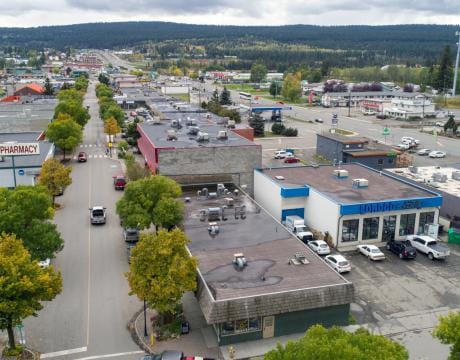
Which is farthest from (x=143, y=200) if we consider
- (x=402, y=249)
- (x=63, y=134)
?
(x=63, y=134)

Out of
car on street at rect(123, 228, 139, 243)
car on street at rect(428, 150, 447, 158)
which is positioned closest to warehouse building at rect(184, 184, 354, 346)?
car on street at rect(123, 228, 139, 243)

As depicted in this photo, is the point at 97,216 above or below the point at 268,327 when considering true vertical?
below

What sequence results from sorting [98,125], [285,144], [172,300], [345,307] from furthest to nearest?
[98,125] → [285,144] → [345,307] → [172,300]

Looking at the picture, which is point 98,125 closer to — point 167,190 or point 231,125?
point 231,125

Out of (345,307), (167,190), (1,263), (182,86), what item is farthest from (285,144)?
(182,86)

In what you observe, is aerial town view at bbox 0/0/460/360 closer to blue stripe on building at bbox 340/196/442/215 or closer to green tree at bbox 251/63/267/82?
blue stripe on building at bbox 340/196/442/215

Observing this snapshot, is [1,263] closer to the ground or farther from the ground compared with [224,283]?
farther from the ground

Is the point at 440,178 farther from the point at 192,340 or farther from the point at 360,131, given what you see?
the point at 360,131

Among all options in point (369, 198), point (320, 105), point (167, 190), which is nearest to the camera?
point (167, 190)
